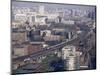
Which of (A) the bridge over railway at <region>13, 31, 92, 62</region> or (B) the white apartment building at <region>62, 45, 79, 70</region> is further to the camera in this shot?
(B) the white apartment building at <region>62, 45, 79, 70</region>

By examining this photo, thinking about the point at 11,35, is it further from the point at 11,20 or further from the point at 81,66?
the point at 81,66

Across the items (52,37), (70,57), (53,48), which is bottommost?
(70,57)

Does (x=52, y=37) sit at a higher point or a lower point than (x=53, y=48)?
higher

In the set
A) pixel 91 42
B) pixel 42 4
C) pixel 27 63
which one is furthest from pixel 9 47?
pixel 91 42

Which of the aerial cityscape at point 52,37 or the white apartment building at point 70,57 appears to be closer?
the aerial cityscape at point 52,37

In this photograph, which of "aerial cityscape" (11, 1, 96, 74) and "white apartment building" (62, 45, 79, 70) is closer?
"aerial cityscape" (11, 1, 96, 74)

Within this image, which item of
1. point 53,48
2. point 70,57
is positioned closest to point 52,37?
point 53,48

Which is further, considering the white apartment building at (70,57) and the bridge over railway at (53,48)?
the white apartment building at (70,57)

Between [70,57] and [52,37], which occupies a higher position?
[52,37]

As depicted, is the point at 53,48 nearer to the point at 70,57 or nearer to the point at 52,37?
the point at 52,37
